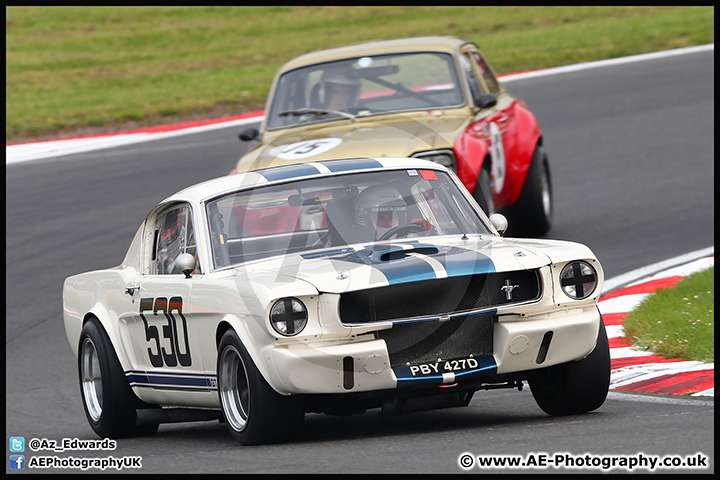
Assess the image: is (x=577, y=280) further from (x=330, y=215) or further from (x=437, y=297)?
(x=330, y=215)

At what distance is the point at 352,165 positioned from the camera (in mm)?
6555

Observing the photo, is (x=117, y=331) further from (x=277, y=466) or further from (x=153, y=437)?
(x=277, y=466)

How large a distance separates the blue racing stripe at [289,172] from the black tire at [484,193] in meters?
2.89

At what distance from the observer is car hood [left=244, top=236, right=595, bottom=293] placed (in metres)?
5.25

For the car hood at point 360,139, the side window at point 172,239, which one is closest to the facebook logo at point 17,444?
the side window at point 172,239

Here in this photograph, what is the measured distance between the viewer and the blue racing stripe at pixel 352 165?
649 centimetres

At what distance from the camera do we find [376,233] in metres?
6.15

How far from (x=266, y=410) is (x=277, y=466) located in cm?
52

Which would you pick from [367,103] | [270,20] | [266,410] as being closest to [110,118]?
[367,103]

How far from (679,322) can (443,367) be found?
283 cm

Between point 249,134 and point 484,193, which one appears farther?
point 249,134

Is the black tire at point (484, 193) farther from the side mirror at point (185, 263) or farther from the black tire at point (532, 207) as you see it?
the side mirror at point (185, 263)

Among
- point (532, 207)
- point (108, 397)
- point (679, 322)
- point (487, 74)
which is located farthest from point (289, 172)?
point (487, 74)

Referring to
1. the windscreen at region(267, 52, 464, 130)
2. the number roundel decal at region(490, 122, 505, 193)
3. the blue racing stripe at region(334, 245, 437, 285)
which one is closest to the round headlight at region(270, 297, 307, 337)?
the blue racing stripe at region(334, 245, 437, 285)
